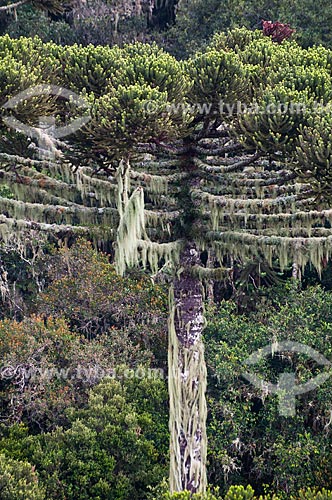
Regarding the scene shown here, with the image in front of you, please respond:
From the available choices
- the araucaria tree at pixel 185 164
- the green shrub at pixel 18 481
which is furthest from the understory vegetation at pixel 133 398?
the araucaria tree at pixel 185 164

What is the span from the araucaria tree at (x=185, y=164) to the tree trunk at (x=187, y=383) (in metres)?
0.01

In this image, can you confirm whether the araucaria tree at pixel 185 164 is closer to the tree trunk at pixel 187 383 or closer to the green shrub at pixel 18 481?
the tree trunk at pixel 187 383

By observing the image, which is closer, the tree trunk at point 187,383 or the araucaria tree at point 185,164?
the araucaria tree at point 185,164

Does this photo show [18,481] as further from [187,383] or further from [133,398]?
[187,383]

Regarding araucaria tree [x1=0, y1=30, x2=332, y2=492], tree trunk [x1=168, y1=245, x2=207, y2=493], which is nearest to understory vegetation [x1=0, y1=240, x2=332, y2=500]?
tree trunk [x1=168, y1=245, x2=207, y2=493]

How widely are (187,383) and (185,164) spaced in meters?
2.56

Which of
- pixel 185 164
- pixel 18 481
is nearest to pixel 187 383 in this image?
pixel 185 164

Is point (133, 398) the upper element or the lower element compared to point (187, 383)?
lower

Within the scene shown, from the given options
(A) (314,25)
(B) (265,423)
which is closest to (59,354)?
(B) (265,423)

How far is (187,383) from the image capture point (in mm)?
8203

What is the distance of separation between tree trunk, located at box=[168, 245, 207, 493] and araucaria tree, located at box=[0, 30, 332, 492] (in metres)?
0.01

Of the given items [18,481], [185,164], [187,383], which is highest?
[185,164]

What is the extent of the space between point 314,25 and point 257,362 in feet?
35.6

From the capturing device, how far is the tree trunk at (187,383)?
817 centimetres
